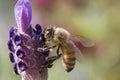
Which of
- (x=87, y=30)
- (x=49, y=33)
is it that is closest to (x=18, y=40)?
(x=49, y=33)

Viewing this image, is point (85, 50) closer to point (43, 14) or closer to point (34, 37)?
point (43, 14)

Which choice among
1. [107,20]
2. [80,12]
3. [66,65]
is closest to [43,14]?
[80,12]

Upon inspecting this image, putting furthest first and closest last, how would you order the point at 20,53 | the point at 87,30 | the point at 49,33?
1. the point at 87,30
2. the point at 49,33
3. the point at 20,53

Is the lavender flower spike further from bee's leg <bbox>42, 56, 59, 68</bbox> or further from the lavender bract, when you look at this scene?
bee's leg <bbox>42, 56, 59, 68</bbox>

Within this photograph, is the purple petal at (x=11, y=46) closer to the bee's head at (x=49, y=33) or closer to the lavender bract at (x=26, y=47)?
the lavender bract at (x=26, y=47)

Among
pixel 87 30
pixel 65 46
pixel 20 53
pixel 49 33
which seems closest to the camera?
pixel 20 53

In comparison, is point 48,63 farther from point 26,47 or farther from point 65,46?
point 65,46

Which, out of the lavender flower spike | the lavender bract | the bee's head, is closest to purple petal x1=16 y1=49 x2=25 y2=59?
the lavender bract
